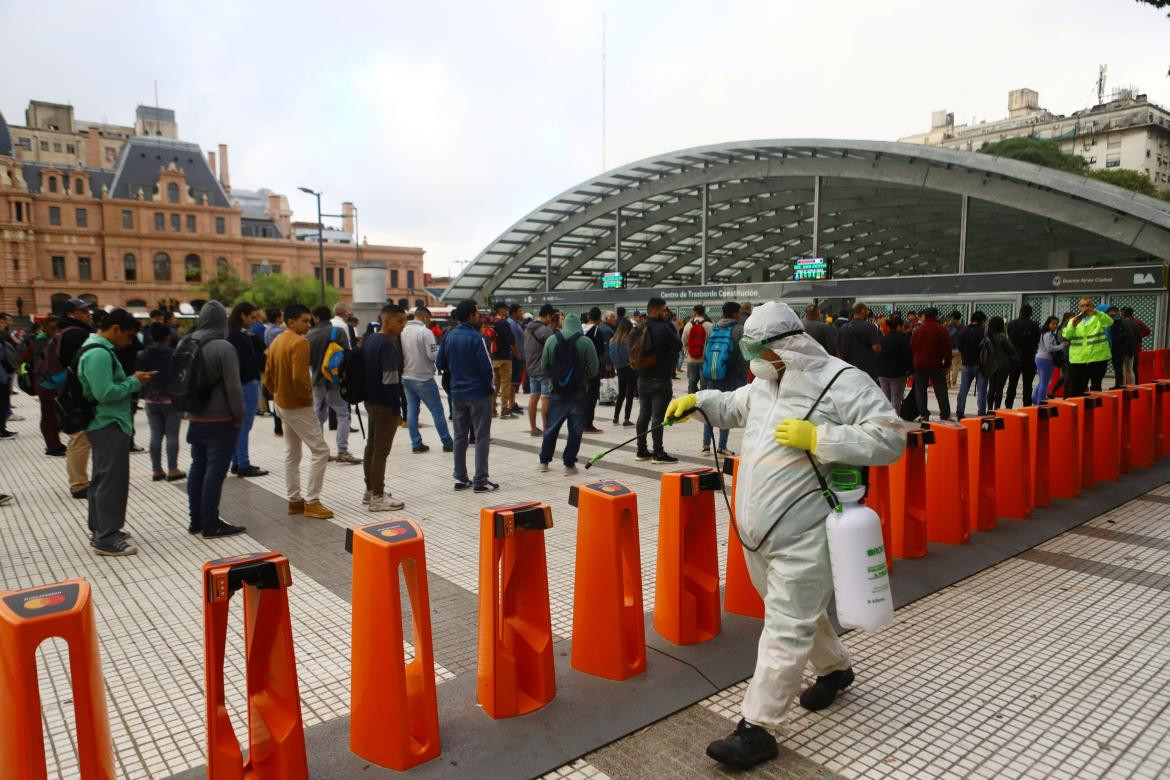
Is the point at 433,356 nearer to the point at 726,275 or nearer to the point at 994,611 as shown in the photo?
the point at 994,611

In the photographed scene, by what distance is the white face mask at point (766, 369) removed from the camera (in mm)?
2949

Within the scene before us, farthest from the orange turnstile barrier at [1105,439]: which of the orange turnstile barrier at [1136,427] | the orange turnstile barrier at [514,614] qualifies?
the orange turnstile barrier at [514,614]

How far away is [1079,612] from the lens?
415 cm

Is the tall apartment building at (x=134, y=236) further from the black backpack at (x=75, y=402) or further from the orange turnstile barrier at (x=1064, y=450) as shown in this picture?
the orange turnstile barrier at (x=1064, y=450)

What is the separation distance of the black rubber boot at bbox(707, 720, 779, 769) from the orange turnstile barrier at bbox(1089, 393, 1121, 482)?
5.90m

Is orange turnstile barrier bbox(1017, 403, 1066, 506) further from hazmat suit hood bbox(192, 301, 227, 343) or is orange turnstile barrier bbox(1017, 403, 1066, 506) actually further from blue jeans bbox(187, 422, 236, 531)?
hazmat suit hood bbox(192, 301, 227, 343)

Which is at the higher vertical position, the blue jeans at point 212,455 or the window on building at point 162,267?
the window on building at point 162,267

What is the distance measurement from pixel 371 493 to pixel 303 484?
1732mm

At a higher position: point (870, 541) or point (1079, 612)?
point (870, 541)

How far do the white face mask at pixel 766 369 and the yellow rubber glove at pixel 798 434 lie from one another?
1.00ft

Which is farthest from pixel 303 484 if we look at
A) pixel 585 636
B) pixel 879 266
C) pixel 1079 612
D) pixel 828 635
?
pixel 879 266

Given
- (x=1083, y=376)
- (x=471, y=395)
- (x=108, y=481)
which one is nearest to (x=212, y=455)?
(x=108, y=481)

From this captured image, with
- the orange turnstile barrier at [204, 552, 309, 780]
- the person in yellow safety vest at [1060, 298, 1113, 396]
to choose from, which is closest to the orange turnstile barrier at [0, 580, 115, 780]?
the orange turnstile barrier at [204, 552, 309, 780]

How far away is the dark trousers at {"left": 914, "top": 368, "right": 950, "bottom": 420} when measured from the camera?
417 inches
